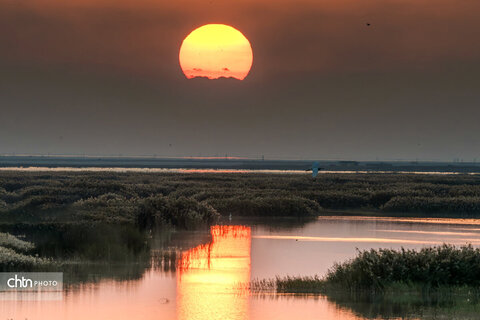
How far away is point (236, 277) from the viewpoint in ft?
100

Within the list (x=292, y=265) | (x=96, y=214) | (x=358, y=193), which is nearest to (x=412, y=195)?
(x=358, y=193)

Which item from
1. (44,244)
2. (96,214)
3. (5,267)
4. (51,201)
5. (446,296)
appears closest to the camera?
(446,296)

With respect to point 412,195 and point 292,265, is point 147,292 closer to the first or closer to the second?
point 292,265

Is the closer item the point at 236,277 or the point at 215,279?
the point at 215,279

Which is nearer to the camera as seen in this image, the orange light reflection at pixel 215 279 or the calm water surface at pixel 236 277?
the calm water surface at pixel 236 277

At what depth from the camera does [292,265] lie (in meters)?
34.9

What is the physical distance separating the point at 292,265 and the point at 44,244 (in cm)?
1002

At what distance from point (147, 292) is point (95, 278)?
301cm

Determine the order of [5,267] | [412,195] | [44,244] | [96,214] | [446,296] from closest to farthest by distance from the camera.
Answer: [446,296], [5,267], [44,244], [96,214], [412,195]

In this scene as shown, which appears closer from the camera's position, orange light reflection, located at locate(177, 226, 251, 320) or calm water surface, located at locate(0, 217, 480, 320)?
calm water surface, located at locate(0, 217, 480, 320)

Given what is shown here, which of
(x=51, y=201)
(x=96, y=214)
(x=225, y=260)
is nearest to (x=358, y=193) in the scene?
(x=51, y=201)

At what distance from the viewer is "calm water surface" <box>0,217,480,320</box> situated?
22.9 meters

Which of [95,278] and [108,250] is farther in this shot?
[108,250]

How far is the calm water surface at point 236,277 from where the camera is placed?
22.9 m
